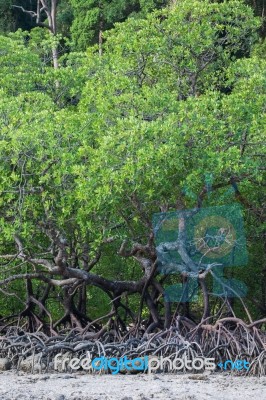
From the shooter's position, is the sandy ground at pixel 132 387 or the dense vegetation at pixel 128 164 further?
the dense vegetation at pixel 128 164

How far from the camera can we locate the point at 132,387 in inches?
465

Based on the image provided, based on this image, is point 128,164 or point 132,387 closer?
point 132,387

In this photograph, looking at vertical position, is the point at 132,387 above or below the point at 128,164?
below

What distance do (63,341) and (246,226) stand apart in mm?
3651

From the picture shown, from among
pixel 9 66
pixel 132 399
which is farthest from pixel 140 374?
pixel 9 66

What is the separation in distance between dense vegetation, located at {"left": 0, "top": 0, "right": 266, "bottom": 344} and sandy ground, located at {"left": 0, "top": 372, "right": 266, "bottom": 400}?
1.65m

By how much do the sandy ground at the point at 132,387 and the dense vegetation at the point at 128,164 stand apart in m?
1.65

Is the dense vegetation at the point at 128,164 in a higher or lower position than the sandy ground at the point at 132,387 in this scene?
higher

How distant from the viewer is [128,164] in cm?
1209

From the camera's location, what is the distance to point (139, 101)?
13438mm

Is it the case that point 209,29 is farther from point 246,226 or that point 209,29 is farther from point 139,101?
point 246,226

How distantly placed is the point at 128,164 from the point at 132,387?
117 inches

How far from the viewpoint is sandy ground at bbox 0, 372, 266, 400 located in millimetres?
11039

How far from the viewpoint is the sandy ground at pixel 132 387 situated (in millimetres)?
11039
